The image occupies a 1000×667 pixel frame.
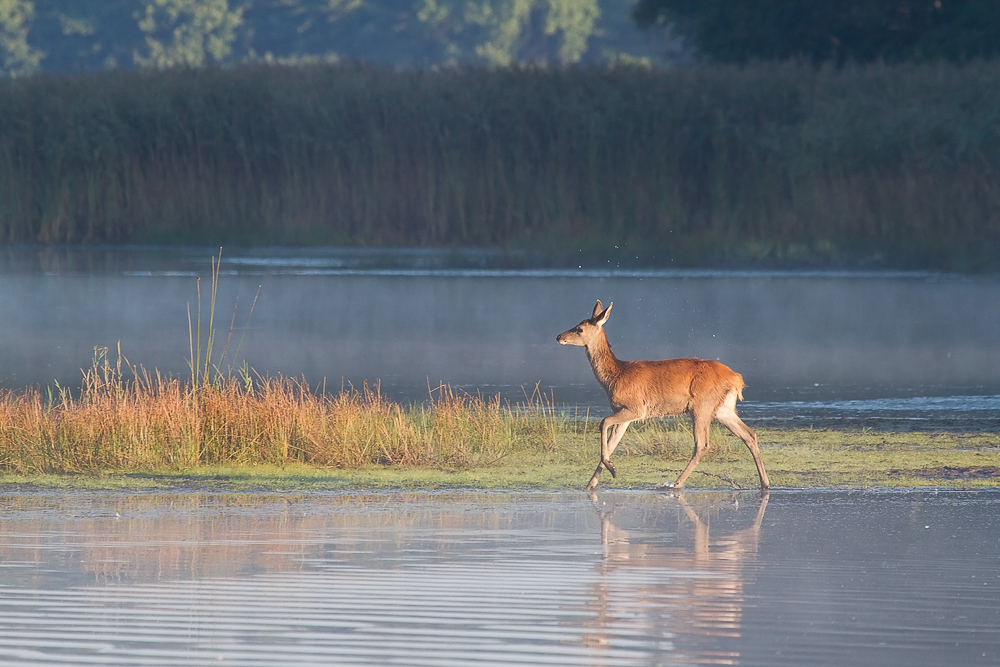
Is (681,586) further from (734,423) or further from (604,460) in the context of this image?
(734,423)

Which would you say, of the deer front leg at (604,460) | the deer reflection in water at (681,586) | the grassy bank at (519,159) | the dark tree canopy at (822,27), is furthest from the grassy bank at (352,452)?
the dark tree canopy at (822,27)

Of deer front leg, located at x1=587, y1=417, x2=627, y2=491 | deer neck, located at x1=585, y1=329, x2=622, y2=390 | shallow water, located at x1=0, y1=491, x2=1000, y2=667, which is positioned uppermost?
deer neck, located at x1=585, y1=329, x2=622, y2=390

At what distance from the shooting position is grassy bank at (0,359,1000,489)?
9102 millimetres

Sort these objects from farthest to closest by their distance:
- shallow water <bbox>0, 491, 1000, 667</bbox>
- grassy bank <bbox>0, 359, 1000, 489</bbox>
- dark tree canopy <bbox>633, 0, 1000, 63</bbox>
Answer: dark tree canopy <bbox>633, 0, 1000, 63</bbox>
grassy bank <bbox>0, 359, 1000, 489</bbox>
shallow water <bbox>0, 491, 1000, 667</bbox>

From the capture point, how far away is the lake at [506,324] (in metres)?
13.2

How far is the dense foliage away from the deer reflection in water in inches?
2128

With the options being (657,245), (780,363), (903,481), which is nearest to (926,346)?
(780,363)

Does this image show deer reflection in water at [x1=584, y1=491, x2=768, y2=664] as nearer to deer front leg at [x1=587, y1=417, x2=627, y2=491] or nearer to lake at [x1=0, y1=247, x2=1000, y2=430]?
deer front leg at [x1=587, y1=417, x2=627, y2=491]

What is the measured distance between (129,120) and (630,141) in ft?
24.2

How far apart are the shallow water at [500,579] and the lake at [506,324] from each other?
12.3ft

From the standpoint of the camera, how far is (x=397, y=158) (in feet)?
86.2

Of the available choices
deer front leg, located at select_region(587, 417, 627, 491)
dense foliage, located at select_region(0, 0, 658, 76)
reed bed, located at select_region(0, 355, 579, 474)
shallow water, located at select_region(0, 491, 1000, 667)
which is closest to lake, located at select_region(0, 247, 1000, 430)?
reed bed, located at select_region(0, 355, 579, 474)

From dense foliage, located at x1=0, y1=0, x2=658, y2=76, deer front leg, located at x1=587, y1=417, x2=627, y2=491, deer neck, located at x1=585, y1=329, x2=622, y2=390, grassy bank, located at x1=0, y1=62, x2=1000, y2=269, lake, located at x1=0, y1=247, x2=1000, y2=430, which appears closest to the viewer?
deer front leg, located at x1=587, y1=417, x2=627, y2=491

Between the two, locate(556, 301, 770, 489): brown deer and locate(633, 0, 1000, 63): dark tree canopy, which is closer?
locate(556, 301, 770, 489): brown deer
